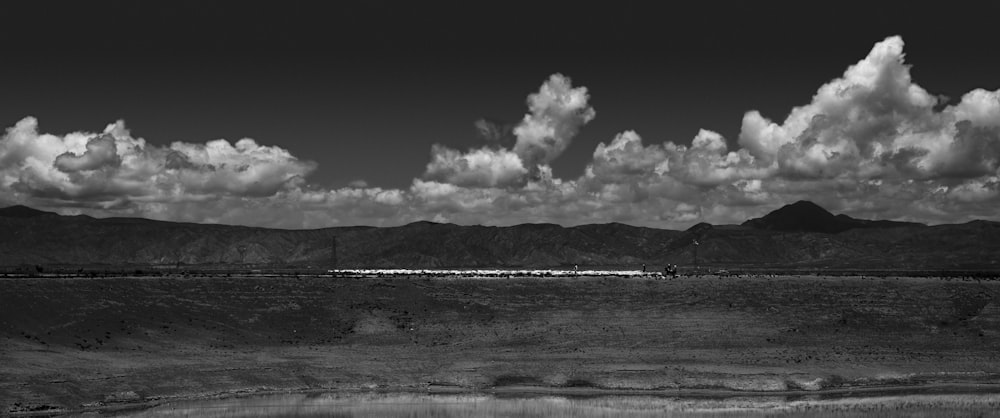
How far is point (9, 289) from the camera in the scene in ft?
277

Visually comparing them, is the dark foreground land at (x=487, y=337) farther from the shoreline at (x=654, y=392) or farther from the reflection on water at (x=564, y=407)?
the reflection on water at (x=564, y=407)

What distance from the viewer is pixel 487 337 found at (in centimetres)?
8812

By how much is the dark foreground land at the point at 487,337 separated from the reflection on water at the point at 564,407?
117 inches

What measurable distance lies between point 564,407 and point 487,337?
30.6 metres

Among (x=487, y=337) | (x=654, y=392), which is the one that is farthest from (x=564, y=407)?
(x=487, y=337)

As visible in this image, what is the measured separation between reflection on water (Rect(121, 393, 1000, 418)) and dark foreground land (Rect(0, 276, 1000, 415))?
9.71ft

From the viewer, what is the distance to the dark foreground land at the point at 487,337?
6544 centimetres

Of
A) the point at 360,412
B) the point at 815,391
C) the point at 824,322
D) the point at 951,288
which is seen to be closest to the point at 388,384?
the point at 360,412

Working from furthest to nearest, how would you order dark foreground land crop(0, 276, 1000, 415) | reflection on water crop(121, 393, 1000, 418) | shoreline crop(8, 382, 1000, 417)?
dark foreground land crop(0, 276, 1000, 415), shoreline crop(8, 382, 1000, 417), reflection on water crop(121, 393, 1000, 418)

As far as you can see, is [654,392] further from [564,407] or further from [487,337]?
[487,337]

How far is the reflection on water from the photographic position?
55.2 m

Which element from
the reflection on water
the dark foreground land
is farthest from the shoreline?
the reflection on water

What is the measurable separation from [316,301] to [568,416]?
51452 mm

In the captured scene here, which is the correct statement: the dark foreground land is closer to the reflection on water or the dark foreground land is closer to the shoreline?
the shoreline
